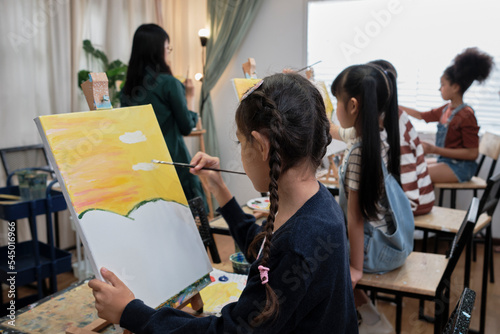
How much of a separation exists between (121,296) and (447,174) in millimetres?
2653

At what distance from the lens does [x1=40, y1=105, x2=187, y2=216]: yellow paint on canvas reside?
39.2 inches

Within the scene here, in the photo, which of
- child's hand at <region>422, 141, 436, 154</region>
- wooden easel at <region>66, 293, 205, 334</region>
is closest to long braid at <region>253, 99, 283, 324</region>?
wooden easel at <region>66, 293, 205, 334</region>

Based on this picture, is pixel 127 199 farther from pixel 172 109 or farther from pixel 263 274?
pixel 172 109

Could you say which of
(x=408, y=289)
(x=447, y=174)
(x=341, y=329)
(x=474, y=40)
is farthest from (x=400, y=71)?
(x=341, y=329)

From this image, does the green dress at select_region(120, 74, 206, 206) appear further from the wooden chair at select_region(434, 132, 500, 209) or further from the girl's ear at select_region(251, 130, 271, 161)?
the wooden chair at select_region(434, 132, 500, 209)

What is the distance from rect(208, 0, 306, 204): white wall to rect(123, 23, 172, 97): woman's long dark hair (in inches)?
69.2

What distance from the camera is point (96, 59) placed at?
338 centimetres

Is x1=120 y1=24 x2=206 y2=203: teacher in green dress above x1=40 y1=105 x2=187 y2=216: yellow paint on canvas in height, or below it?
above

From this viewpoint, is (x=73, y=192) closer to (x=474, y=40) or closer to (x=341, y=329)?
(x=341, y=329)

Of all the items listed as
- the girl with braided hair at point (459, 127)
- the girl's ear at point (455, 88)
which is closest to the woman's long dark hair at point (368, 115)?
the girl with braided hair at point (459, 127)

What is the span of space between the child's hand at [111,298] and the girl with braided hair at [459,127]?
2.50m

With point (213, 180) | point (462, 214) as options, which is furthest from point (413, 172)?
point (213, 180)

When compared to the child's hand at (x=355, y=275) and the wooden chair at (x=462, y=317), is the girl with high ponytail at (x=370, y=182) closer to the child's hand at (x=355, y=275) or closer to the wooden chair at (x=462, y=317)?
the child's hand at (x=355, y=275)

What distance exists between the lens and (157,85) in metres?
2.11
